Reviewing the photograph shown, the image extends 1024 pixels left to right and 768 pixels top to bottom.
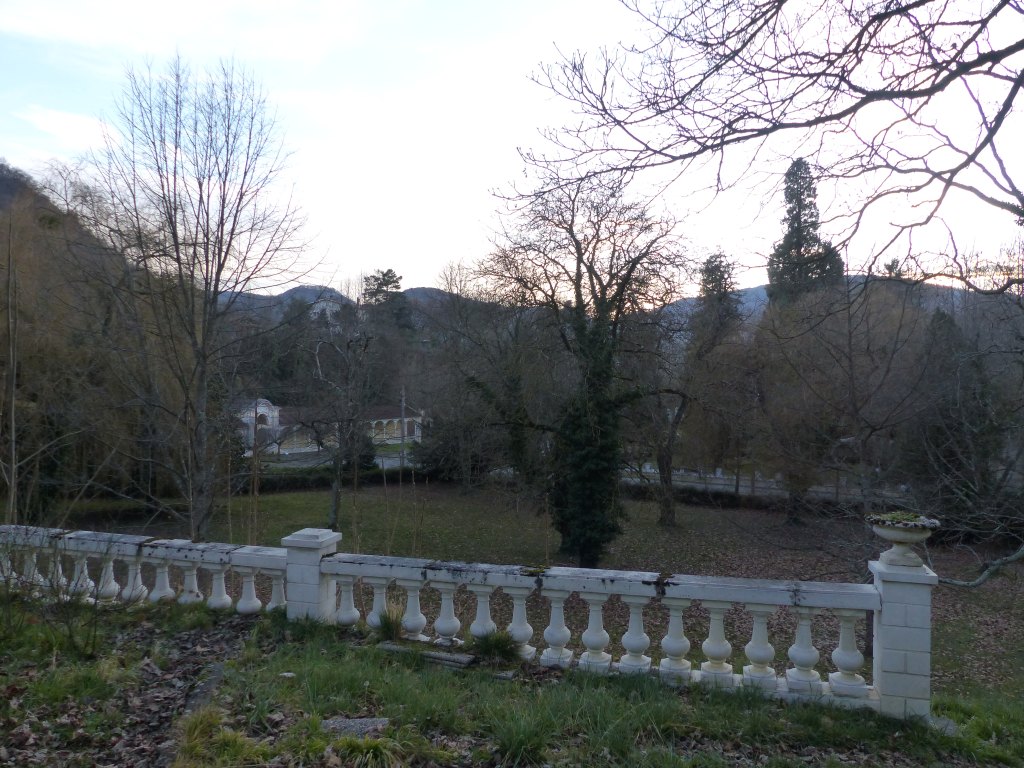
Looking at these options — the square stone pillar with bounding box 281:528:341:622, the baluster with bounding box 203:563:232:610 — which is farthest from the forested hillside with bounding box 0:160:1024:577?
the square stone pillar with bounding box 281:528:341:622

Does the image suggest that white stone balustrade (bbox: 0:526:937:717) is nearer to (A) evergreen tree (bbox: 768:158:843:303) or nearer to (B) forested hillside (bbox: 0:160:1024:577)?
(B) forested hillside (bbox: 0:160:1024:577)

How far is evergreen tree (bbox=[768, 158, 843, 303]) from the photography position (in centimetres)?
570

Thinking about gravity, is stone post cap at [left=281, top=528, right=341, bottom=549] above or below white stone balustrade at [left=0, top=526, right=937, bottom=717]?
above

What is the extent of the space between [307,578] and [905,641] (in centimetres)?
395

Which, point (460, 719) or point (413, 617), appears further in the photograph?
point (413, 617)

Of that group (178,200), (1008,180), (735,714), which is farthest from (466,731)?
(178,200)

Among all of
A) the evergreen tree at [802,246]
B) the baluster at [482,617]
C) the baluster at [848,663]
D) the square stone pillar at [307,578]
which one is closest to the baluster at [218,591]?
the square stone pillar at [307,578]

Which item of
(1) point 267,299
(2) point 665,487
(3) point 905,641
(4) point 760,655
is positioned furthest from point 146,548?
(2) point 665,487

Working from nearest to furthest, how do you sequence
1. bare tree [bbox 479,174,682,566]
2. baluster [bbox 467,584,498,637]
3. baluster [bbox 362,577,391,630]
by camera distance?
baluster [bbox 467,584,498,637] < baluster [bbox 362,577,391,630] < bare tree [bbox 479,174,682,566]

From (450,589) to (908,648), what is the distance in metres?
2.85

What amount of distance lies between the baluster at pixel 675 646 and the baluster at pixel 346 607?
2.27 metres

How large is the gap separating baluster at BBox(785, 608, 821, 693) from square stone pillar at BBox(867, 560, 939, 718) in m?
0.35

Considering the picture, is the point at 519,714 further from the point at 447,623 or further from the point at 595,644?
the point at 447,623

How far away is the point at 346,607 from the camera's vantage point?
5316mm
